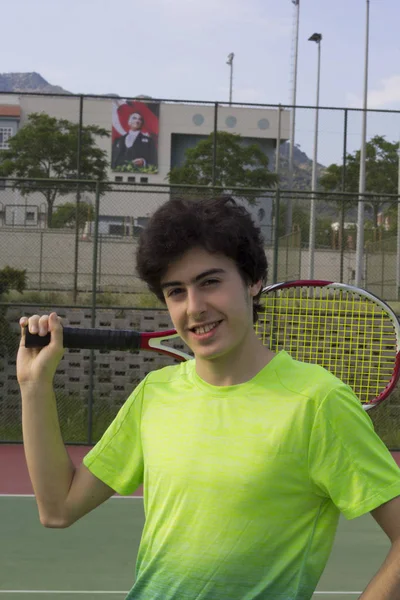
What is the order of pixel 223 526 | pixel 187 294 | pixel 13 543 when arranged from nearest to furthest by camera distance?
pixel 223 526
pixel 187 294
pixel 13 543

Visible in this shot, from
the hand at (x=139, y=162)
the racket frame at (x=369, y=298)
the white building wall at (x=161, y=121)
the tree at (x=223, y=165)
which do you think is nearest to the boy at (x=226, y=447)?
the racket frame at (x=369, y=298)

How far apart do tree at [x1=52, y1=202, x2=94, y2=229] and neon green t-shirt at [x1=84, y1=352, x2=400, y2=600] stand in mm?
10218

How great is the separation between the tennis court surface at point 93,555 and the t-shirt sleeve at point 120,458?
10.3ft

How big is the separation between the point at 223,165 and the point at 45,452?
11345 mm

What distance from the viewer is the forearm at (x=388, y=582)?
1590 millimetres

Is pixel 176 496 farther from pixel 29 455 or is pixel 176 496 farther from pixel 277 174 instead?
pixel 277 174

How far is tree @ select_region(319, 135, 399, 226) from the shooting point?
47.1ft

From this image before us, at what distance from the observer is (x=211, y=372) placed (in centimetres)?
186

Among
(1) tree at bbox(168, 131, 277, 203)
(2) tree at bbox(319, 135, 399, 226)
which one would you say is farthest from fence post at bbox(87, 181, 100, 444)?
(2) tree at bbox(319, 135, 399, 226)

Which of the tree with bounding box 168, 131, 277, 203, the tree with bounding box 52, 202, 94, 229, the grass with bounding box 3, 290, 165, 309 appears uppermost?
the tree with bounding box 168, 131, 277, 203

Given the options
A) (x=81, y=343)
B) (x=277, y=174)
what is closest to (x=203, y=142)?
(x=277, y=174)

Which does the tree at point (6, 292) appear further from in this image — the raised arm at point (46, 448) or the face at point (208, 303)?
the face at point (208, 303)

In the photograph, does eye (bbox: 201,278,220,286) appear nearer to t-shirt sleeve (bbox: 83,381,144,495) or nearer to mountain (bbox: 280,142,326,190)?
t-shirt sleeve (bbox: 83,381,144,495)

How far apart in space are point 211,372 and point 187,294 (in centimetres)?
15
